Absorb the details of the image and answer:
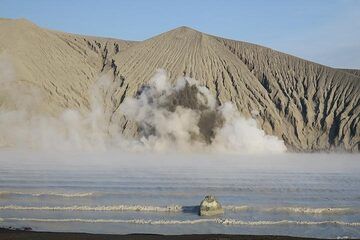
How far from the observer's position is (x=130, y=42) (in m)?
112

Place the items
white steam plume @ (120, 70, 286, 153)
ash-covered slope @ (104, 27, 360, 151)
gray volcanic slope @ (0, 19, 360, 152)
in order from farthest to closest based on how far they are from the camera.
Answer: ash-covered slope @ (104, 27, 360, 151), gray volcanic slope @ (0, 19, 360, 152), white steam plume @ (120, 70, 286, 153)

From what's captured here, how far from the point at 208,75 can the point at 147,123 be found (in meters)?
17.2

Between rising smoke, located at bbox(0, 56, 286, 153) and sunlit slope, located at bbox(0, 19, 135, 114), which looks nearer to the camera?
rising smoke, located at bbox(0, 56, 286, 153)

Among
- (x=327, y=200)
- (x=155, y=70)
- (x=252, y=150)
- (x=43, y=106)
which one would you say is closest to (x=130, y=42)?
(x=155, y=70)

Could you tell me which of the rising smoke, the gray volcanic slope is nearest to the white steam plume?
the rising smoke

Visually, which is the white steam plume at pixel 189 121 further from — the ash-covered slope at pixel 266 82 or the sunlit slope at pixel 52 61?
the sunlit slope at pixel 52 61

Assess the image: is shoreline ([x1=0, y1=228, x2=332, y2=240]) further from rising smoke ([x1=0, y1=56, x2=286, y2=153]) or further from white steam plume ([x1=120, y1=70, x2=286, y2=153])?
white steam plume ([x1=120, y1=70, x2=286, y2=153])

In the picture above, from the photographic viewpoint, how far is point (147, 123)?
92.7 meters

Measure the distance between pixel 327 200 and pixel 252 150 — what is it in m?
63.3

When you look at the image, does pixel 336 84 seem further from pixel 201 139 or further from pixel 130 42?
pixel 130 42

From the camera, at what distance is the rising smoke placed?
3369 inches

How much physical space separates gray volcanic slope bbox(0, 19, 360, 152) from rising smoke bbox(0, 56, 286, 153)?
1773mm

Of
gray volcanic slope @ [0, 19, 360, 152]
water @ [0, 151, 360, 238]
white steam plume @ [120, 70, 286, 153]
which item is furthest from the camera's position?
gray volcanic slope @ [0, 19, 360, 152]

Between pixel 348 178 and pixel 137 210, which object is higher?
pixel 348 178
